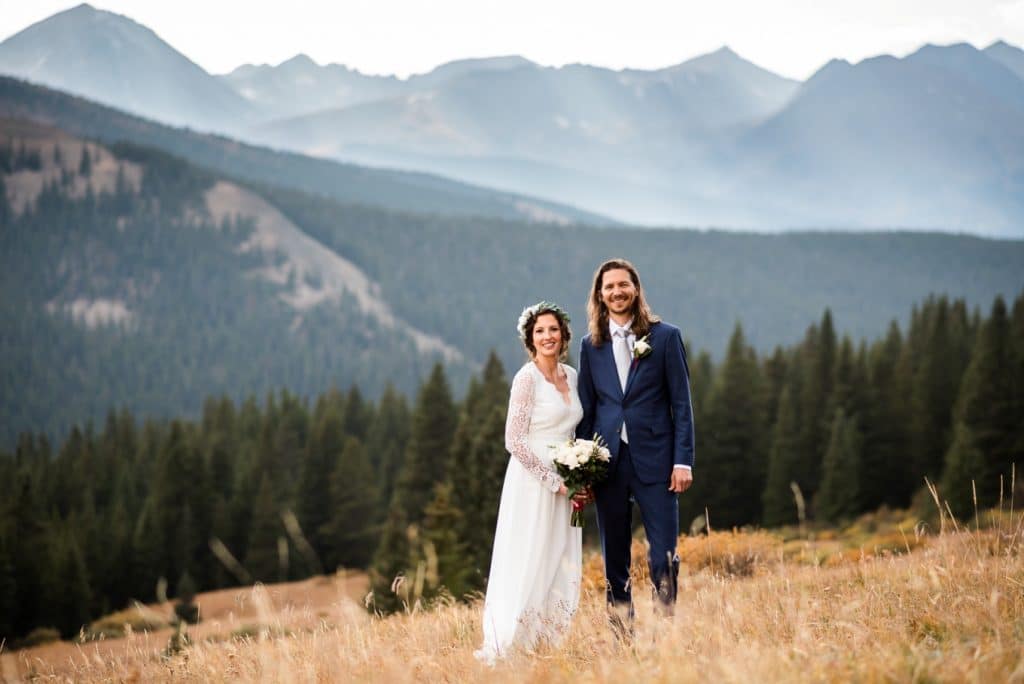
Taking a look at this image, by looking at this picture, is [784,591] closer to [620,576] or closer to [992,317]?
[620,576]

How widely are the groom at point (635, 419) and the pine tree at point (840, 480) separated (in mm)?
40669

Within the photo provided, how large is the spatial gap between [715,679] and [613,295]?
10.1 feet

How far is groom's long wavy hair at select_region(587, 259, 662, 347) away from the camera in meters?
6.45

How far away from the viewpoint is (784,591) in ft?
22.3

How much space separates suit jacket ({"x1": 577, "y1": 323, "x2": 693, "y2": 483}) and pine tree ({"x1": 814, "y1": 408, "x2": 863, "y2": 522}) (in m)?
40.8

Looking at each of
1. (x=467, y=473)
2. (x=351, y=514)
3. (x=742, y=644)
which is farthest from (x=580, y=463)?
(x=351, y=514)

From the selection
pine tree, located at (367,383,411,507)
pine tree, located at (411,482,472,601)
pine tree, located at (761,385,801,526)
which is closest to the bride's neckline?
pine tree, located at (411,482,472,601)

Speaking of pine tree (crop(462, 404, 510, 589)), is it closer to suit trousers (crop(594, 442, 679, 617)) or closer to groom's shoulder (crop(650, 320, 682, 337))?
suit trousers (crop(594, 442, 679, 617))

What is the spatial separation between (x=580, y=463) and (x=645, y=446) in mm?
476

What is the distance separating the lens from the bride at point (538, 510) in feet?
21.4

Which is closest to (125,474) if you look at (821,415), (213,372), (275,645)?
(821,415)

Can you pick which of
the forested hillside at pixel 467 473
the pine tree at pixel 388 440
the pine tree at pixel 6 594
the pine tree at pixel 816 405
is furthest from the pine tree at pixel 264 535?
the pine tree at pixel 816 405

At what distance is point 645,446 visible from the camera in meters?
6.26

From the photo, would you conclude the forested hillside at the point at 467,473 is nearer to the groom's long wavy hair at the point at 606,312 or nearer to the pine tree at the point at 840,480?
the pine tree at the point at 840,480
